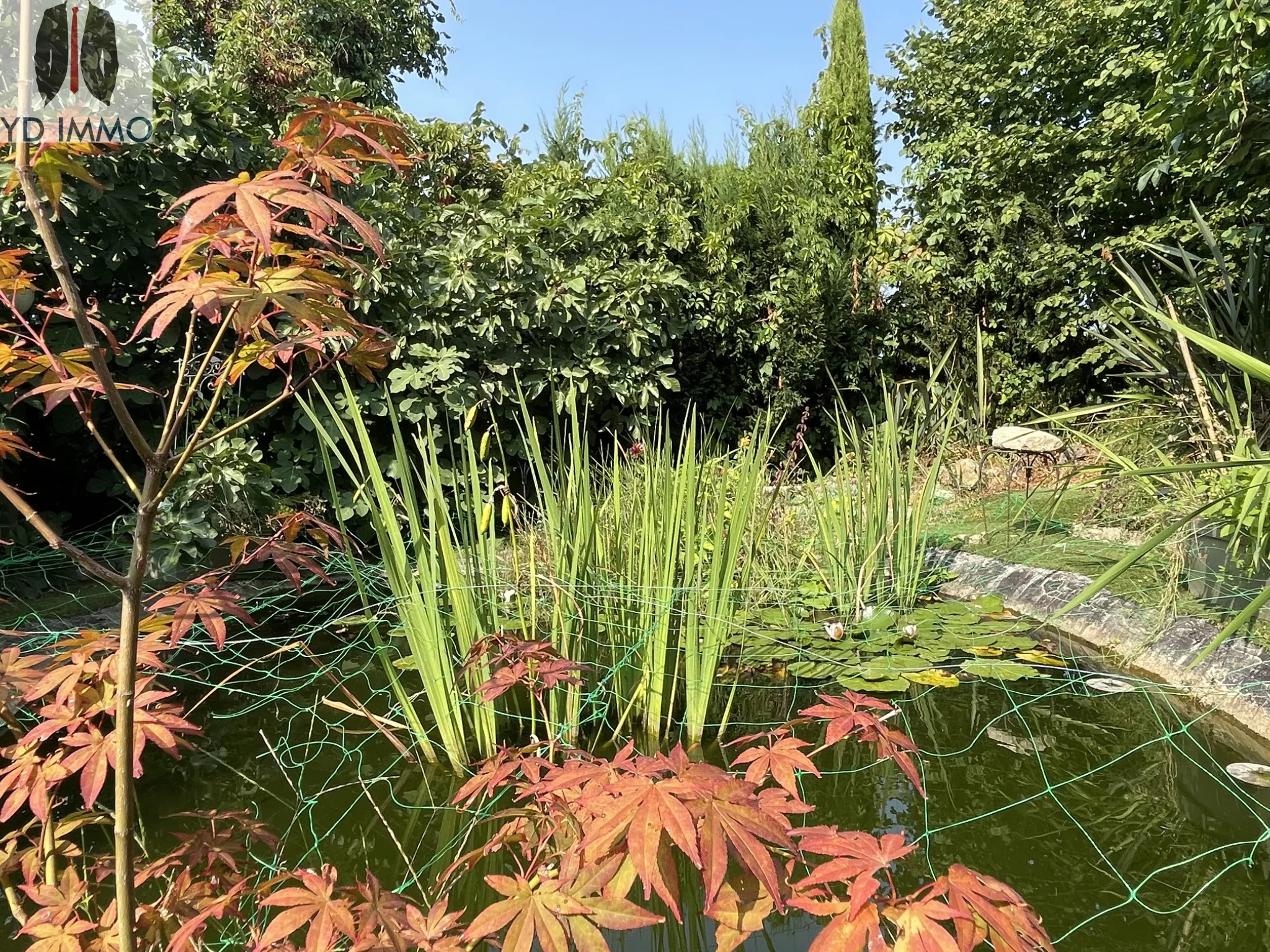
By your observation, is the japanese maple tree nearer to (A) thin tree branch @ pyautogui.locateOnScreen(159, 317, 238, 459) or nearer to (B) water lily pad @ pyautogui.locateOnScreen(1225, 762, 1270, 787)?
(A) thin tree branch @ pyautogui.locateOnScreen(159, 317, 238, 459)

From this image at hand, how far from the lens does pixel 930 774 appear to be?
→ 172 cm

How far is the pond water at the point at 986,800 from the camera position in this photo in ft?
4.17

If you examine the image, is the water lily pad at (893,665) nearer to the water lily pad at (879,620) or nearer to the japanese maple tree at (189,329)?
the water lily pad at (879,620)

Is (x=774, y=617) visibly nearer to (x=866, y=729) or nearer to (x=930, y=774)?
(x=930, y=774)

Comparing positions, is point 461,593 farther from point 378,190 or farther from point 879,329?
point 879,329

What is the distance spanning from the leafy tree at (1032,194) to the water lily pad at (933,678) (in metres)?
3.38

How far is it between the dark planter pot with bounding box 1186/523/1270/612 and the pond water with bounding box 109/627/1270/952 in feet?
1.54

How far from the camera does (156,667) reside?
3.13 ft

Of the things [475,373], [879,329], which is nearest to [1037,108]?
[879,329]

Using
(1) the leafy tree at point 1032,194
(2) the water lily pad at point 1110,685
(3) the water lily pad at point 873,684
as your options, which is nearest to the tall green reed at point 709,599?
(3) the water lily pad at point 873,684

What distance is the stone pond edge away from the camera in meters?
1.89

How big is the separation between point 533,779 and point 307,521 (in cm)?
59

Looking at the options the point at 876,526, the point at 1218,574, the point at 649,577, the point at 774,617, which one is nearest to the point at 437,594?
the point at 649,577

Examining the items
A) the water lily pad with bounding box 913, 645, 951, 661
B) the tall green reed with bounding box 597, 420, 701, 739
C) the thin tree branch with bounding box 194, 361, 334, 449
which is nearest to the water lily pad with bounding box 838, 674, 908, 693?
the water lily pad with bounding box 913, 645, 951, 661
